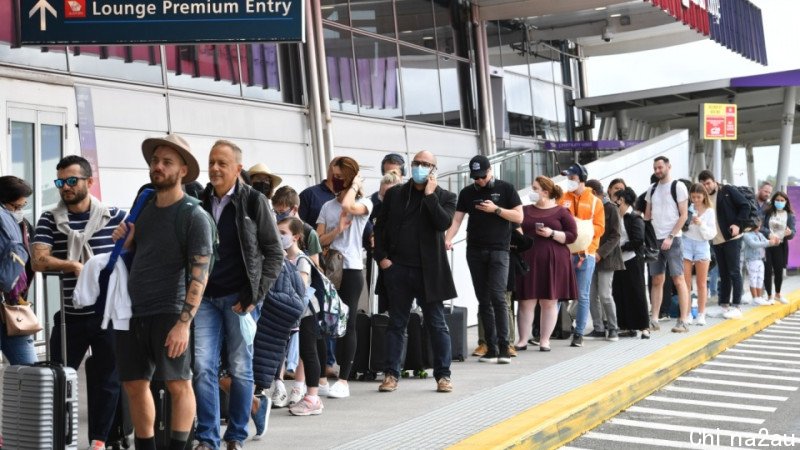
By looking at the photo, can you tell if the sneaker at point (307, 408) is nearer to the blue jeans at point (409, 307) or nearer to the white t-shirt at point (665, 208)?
the blue jeans at point (409, 307)

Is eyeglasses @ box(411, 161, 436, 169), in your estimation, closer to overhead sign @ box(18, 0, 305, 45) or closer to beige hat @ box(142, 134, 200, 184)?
overhead sign @ box(18, 0, 305, 45)

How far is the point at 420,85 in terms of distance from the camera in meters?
26.0

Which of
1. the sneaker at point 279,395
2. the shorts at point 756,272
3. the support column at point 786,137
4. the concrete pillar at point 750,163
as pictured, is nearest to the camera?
the sneaker at point 279,395

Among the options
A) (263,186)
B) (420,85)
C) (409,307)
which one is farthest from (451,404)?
(420,85)

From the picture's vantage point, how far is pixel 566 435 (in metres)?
8.02

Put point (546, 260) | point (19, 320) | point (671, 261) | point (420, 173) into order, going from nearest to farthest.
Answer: point (19, 320) → point (420, 173) → point (546, 260) → point (671, 261)

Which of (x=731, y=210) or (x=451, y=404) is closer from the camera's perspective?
(x=451, y=404)

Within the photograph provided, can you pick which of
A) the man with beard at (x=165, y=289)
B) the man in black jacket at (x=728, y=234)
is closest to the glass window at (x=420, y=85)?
the man in black jacket at (x=728, y=234)

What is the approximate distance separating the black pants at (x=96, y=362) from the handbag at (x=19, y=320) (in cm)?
25

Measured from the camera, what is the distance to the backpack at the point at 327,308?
849 cm

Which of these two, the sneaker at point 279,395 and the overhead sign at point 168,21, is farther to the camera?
the sneaker at point 279,395

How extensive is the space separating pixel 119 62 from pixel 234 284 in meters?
10.1

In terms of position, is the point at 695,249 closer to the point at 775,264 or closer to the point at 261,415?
the point at 775,264

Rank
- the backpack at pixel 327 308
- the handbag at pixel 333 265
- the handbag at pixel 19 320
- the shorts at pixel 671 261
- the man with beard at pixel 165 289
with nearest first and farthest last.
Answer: the man with beard at pixel 165 289
the handbag at pixel 19 320
the backpack at pixel 327 308
the handbag at pixel 333 265
the shorts at pixel 671 261
